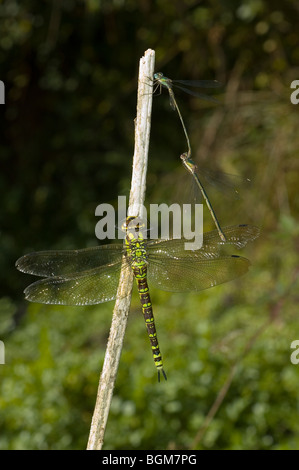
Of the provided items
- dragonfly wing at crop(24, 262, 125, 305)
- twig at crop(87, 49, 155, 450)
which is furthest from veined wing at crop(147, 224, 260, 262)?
twig at crop(87, 49, 155, 450)

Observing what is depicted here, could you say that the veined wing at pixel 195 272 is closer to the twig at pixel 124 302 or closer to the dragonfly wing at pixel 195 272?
the dragonfly wing at pixel 195 272

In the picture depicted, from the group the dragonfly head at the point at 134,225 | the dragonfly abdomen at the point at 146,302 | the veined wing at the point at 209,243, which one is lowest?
the dragonfly abdomen at the point at 146,302

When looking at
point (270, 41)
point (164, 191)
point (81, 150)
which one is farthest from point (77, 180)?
point (270, 41)

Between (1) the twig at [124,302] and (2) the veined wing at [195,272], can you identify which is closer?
(1) the twig at [124,302]

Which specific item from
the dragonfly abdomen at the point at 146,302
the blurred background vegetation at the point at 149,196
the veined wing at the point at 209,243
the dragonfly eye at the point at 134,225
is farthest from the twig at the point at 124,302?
the blurred background vegetation at the point at 149,196

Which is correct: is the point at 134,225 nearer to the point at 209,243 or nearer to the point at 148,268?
the point at 148,268
